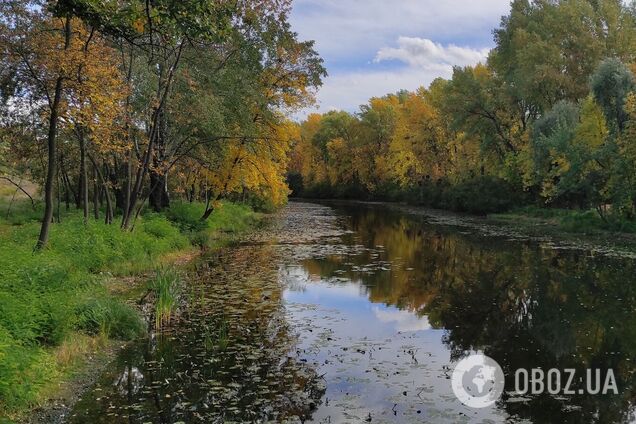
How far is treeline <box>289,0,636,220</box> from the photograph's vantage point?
31594mm

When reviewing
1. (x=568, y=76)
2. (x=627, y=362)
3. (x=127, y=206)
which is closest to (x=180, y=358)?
(x=627, y=362)

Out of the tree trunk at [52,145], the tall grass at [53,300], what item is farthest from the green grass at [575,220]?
the tree trunk at [52,145]

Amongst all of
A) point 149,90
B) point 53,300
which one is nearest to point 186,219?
point 149,90

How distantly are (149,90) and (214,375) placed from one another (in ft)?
49.1

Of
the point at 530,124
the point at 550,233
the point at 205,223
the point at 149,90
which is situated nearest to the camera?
the point at 149,90

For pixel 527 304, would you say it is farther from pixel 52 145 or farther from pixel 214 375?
pixel 52 145

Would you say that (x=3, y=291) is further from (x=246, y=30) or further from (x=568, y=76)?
(x=568, y=76)

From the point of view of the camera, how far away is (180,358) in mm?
9883

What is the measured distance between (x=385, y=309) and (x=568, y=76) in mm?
35475

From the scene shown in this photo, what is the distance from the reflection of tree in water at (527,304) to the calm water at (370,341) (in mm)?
44

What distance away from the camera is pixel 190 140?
1050 inches

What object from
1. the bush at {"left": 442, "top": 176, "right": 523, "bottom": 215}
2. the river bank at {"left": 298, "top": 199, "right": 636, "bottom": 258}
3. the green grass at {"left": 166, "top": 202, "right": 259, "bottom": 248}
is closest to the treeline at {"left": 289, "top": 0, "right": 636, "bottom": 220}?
the bush at {"left": 442, "top": 176, "right": 523, "bottom": 215}

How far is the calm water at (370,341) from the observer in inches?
309

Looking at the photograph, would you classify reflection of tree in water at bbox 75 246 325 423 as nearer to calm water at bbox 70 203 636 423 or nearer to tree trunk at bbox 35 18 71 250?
calm water at bbox 70 203 636 423
